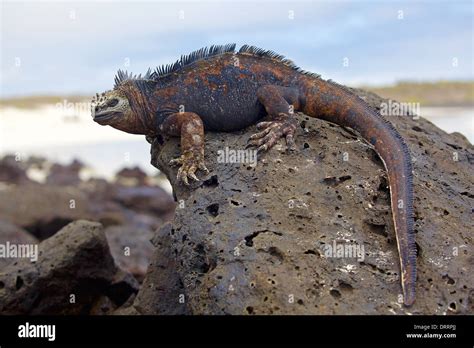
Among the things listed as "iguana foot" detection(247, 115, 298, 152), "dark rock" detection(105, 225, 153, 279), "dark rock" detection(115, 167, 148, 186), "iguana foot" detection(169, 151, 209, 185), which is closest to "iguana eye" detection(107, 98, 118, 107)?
"iguana foot" detection(169, 151, 209, 185)

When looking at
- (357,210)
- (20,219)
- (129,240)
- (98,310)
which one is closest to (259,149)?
(357,210)

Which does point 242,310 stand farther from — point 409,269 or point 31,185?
point 31,185

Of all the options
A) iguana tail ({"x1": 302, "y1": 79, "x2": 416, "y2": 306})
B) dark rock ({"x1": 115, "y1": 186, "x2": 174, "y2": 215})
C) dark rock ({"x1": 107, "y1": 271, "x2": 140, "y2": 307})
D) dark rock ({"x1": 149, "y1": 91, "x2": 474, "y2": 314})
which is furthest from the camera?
dark rock ({"x1": 115, "y1": 186, "x2": 174, "y2": 215})

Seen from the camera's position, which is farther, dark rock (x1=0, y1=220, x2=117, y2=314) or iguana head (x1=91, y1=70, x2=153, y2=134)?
dark rock (x1=0, y1=220, x2=117, y2=314)

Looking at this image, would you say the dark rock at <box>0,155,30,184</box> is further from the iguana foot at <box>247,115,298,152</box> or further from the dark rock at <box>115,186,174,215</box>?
the iguana foot at <box>247,115,298,152</box>

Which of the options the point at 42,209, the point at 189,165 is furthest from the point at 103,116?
the point at 42,209

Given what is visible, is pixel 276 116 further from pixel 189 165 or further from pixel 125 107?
pixel 125 107
